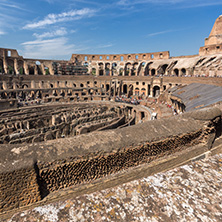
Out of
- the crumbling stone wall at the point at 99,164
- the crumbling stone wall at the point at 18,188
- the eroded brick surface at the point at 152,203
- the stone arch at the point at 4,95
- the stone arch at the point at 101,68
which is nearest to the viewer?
the eroded brick surface at the point at 152,203

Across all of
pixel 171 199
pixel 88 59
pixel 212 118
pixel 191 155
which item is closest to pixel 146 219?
pixel 171 199

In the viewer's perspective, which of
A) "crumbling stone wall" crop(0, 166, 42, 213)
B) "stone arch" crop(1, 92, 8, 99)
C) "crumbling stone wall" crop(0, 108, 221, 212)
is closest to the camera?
"crumbling stone wall" crop(0, 166, 42, 213)

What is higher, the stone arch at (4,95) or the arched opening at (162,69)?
the arched opening at (162,69)

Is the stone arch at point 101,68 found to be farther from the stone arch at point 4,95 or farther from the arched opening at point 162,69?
the stone arch at point 4,95

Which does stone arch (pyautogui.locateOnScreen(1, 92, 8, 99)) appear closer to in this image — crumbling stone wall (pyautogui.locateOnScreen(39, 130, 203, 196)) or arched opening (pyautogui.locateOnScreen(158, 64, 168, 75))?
crumbling stone wall (pyautogui.locateOnScreen(39, 130, 203, 196))

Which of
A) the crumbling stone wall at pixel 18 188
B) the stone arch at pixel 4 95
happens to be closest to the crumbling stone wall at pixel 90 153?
the crumbling stone wall at pixel 18 188

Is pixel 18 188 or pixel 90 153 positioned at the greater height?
pixel 90 153

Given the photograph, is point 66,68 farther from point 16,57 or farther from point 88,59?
point 16,57

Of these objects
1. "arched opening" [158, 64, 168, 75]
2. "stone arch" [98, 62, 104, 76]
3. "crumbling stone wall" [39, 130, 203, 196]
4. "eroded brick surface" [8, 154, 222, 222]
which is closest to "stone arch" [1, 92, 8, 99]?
"stone arch" [98, 62, 104, 76]

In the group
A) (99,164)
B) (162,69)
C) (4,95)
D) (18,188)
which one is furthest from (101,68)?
(18,188)

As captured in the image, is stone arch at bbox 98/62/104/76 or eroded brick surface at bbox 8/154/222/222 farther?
stone arch at bbox 98/62/104/76

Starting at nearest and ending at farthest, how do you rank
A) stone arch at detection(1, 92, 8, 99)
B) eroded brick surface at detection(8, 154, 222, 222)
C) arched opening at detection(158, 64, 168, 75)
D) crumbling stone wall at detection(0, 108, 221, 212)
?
eroded brick surface at detection(8, 154, 222, 222) → crumbling stone wall at detection(0, 108, 221, 212) → stone arch at detection(1, 92, 8, 99) → arched opening at detection(158, 64, 168, 75)

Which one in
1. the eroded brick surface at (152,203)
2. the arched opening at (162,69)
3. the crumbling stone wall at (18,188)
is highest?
the arched opening at (162,69)

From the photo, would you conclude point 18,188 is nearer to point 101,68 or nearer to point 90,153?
point 90,153
